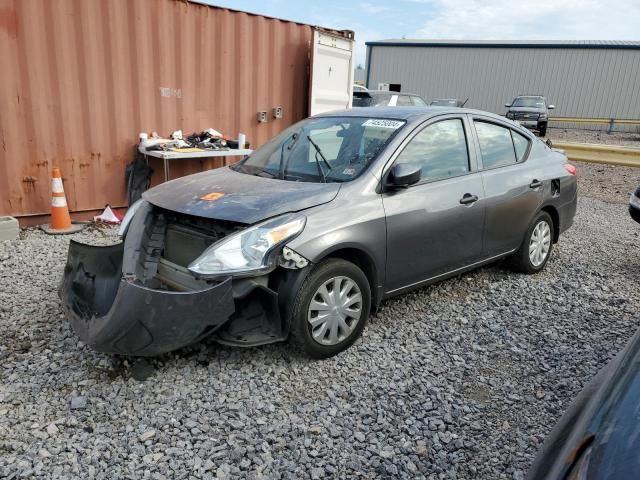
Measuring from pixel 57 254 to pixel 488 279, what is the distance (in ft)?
14.4

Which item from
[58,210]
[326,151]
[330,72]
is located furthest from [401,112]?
[330,72]

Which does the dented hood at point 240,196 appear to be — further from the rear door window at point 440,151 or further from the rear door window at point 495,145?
the rear door window at point 495,145

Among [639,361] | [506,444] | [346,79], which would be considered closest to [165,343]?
[506,444]

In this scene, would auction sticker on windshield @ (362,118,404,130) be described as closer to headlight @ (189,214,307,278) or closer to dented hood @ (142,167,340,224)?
dented hood @ (142,167,340,224)

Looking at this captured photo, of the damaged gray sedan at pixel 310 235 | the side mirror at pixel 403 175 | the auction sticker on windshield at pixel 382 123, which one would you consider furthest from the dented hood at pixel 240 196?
the auction sticker on windshield at pixel 382 123

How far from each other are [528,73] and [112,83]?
27607 mm

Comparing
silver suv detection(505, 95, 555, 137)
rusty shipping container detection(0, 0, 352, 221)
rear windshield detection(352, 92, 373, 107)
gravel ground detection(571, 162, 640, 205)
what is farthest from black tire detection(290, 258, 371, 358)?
silver suv detection(505, 95, 555, 137)

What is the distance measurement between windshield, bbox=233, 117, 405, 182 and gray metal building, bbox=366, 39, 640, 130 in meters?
22.8

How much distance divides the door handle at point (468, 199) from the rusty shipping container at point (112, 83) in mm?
4529

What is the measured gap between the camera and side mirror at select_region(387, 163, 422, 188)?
11.0ft

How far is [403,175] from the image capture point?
11.0 feet

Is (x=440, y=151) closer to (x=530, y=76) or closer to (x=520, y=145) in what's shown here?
(x=520, y=145)

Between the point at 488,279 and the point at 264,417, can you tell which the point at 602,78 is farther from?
the point at 264,417

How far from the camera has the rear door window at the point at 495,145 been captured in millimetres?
4238
